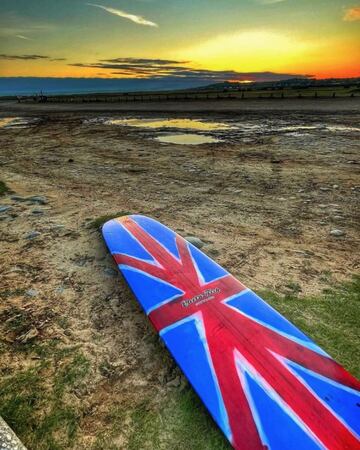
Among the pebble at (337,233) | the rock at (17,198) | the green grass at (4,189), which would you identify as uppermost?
the pebble at (337,233)

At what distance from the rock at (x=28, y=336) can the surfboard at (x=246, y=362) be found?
3.51 feet

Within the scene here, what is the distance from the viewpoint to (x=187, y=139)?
1298cm

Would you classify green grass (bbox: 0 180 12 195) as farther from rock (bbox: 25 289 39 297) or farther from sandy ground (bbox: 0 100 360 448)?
rock (bbox: 25 289 39 297)

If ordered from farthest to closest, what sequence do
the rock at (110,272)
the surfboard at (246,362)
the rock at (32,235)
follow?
the rock at (32,235) < the rock at (110,272) < the surfboard at (246,362)

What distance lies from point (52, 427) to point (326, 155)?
31.5 feet

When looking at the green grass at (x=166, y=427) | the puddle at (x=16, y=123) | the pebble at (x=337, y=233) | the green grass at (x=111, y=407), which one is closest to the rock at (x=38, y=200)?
the green grass at (x=111, y=407)

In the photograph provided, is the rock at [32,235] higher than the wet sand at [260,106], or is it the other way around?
the wet sand at [260,106]

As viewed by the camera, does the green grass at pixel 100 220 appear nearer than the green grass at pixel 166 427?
No

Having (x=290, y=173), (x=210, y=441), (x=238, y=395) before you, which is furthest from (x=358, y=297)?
(x=290, y=173)

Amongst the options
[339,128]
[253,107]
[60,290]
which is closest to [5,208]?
[60,290]

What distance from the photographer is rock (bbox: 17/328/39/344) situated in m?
3.07

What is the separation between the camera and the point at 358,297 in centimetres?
349

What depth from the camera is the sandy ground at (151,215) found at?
311cm

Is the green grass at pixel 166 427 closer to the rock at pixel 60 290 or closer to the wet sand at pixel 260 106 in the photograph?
the rock at pixel 60 290
